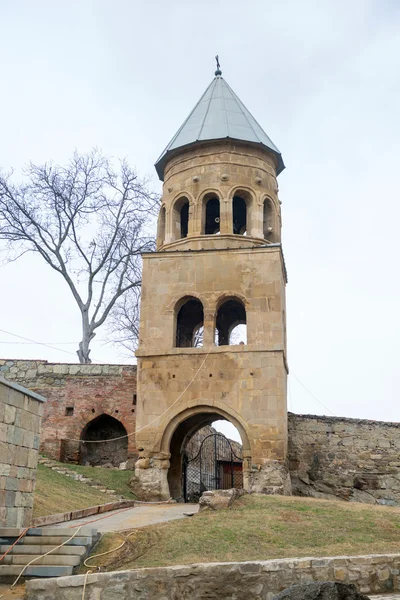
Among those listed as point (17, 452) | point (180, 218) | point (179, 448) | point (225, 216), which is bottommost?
point (17, 452)

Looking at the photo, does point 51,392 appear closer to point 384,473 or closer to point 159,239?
point 159,239

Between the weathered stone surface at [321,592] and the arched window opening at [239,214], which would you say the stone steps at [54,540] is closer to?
the weathered stone surface at [321,592]

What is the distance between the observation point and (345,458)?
18047 mm

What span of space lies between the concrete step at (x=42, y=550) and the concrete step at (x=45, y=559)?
0.07 metres

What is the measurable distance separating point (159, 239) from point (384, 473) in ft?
31.5

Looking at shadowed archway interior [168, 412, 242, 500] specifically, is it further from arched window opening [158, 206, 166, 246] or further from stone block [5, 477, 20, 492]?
stone block [5, 477, 20, 492]

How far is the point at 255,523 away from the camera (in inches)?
402

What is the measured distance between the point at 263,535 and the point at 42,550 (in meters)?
3.27

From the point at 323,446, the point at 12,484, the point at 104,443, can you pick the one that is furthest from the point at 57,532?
the point at 104,443

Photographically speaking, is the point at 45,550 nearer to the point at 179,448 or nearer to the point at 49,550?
the point at 49,550

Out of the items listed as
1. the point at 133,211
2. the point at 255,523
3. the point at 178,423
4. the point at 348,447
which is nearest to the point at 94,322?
the point at 133,211

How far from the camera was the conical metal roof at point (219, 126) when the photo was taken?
19141 millimetres

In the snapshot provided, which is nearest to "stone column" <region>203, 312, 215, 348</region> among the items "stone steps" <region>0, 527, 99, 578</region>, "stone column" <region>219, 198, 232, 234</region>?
"stone column" <region>219, 198, 232, 234</region>

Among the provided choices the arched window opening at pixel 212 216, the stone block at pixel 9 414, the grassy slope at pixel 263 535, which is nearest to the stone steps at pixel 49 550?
the grassy slope at pixel 263 535
